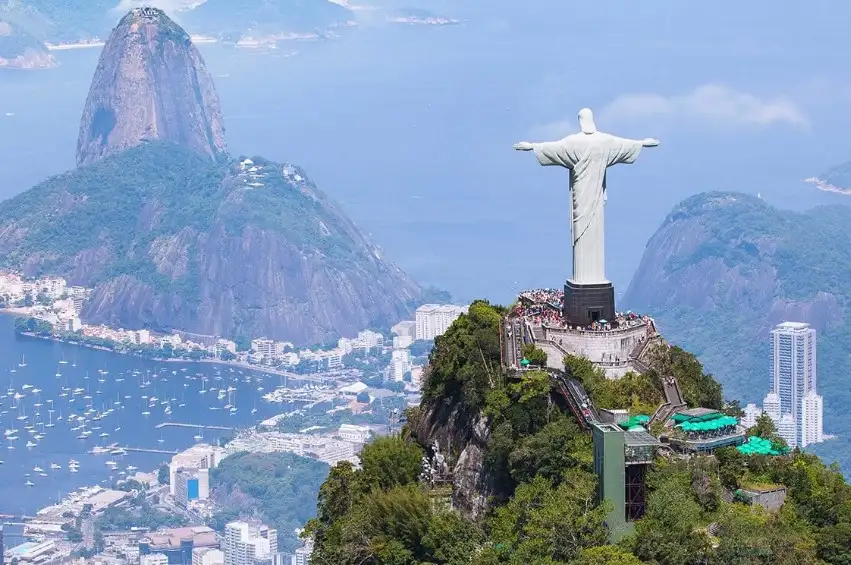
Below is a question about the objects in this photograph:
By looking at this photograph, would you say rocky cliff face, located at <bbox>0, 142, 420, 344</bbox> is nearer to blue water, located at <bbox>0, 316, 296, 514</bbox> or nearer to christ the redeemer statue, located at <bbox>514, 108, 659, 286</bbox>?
blue water, located at <bbox>0, 316, 296, 514</bbox>

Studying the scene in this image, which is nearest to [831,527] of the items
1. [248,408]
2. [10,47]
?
[248,408]

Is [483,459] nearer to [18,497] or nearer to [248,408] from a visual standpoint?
[18,497]

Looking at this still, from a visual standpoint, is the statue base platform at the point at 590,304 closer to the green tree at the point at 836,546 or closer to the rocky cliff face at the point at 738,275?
the green tree at the point at 836,546

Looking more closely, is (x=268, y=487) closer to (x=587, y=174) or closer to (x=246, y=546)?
(x=246, y=546)

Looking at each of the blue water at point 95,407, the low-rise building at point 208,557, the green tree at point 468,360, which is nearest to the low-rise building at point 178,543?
the low-rise building at point 208,557

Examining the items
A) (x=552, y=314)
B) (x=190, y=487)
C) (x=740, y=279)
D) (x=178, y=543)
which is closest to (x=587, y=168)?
(x=552, y=314)
